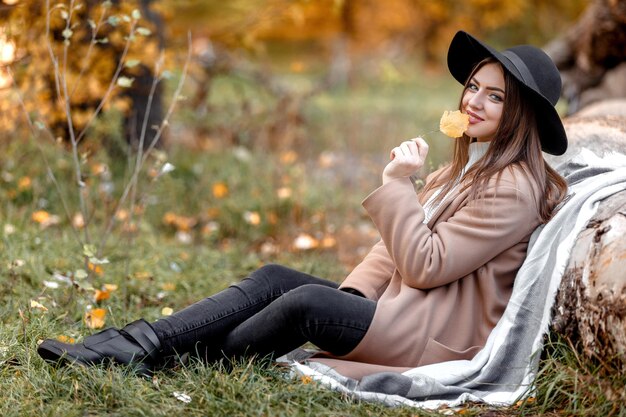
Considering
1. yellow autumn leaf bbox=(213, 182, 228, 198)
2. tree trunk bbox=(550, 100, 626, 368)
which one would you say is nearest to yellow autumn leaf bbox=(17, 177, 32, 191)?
yellow autumn leaf bbox=(213, 182, 228, 198)

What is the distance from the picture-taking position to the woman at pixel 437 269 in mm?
2473

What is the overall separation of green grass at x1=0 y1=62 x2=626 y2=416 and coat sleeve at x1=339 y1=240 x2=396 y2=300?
0.42m

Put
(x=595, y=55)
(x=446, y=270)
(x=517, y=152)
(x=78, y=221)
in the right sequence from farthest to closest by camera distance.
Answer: (x=595, y=55)
(x=78, y=221)
(x=517, y=152)
(x=446, y=270)

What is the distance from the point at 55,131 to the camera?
18.2 ft

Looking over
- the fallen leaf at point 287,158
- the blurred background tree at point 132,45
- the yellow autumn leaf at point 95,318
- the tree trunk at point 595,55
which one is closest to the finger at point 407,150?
the blurred background tree at point 132,45

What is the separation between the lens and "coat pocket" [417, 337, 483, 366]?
250 cm

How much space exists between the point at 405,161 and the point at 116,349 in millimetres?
1124

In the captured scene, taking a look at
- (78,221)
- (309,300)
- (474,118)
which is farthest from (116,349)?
(78,221)

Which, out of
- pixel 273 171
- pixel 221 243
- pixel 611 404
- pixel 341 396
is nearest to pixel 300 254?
pixel 221 243

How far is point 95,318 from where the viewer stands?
3086 mm

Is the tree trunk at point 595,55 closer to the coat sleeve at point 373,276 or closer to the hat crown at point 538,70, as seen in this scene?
the hat crown at point 538,70

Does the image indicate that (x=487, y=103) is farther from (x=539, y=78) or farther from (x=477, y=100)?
(x=539, y=78)

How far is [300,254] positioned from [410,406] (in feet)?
7.20

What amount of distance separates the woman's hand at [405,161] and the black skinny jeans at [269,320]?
43 cm
